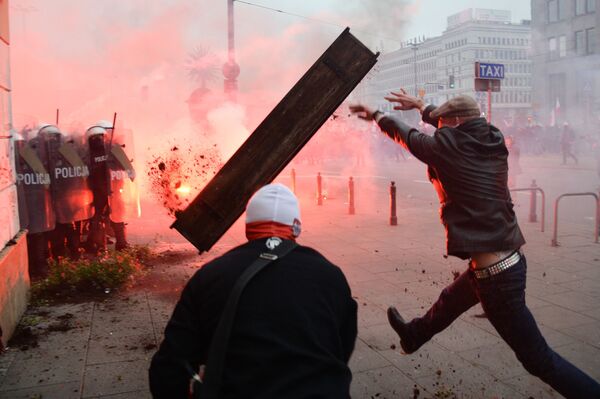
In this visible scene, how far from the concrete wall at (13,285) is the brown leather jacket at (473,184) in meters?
3.59

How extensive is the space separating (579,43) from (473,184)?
5039 cm

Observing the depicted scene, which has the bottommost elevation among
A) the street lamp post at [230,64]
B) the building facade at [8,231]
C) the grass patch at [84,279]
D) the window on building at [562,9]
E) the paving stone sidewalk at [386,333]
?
the paving stone sidewalk at [386,333]

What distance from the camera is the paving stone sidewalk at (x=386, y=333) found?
386 centimetres

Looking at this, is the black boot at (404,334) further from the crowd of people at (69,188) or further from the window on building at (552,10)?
the window on building at (552,10)

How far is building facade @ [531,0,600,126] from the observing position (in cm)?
4356

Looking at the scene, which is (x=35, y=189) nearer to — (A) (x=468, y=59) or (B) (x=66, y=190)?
(B) (x=66, y=190)

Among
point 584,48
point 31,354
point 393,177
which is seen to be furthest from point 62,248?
point 584,48

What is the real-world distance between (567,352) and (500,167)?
6.42ft

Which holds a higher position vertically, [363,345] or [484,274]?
[484,274]

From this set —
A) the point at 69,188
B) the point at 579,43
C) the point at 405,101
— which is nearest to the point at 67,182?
the point at 69,188

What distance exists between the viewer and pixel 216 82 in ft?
77.8

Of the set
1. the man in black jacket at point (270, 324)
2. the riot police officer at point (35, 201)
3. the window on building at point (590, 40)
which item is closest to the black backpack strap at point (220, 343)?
the man in black jacket at point (270, 324)

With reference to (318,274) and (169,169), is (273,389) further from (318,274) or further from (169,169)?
(169,169)

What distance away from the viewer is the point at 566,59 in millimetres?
48094
